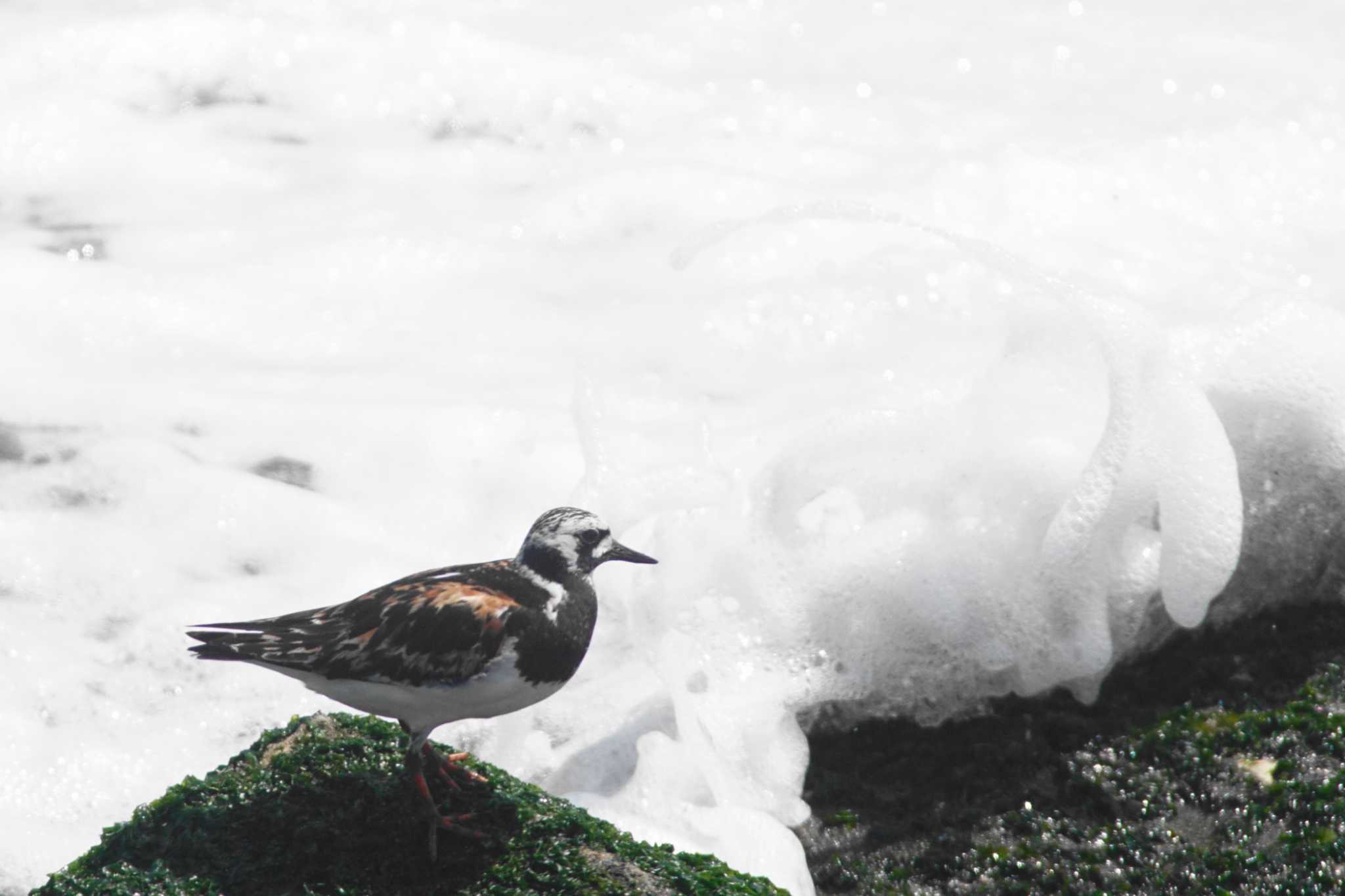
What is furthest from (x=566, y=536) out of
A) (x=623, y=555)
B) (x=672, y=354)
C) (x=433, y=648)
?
(x=672, y=354)

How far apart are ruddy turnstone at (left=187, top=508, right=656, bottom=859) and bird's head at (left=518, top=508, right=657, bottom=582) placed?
2.1 inches

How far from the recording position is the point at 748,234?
360 inches

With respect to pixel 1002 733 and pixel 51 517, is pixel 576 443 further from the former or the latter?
pixel 1002 733

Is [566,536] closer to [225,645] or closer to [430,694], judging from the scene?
[430,694]

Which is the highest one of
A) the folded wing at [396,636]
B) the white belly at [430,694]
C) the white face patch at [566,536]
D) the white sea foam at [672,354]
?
the white face patch at [566,536]

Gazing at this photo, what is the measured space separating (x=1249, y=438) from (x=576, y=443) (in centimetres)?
324

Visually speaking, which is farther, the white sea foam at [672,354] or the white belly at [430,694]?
the white sea foam at [672,354]

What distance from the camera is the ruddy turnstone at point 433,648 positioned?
4.18 m

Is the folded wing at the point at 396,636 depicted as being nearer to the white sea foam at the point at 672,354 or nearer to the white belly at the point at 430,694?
the white belly at the point at 430,694

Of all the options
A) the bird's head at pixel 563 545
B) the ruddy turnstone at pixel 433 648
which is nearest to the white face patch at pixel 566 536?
the bird's head at pixel 563 545

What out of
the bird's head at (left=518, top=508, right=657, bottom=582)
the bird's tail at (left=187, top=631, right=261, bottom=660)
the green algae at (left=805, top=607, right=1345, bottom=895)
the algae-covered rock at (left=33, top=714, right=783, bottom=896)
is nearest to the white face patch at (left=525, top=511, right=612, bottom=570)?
the bird's head at (left=518, top=508, right=657, bottom=582)

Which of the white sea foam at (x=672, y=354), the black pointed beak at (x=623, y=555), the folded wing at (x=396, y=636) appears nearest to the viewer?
the folded wing at (x=396, y=636)

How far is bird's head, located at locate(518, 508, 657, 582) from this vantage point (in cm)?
455

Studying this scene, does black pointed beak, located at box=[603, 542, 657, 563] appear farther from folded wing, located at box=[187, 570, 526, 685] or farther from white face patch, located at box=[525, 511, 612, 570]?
folded wing, located at box=[187, 570, 526, 685]
